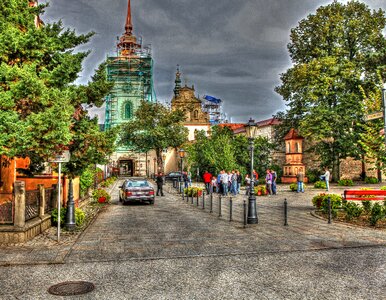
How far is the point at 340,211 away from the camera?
54.6ft

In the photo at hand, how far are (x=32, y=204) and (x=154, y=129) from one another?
4076cm

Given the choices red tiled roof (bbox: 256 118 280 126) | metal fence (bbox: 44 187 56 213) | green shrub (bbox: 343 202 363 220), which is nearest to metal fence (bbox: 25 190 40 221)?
metal fence (bbox: 44 187 56 213)

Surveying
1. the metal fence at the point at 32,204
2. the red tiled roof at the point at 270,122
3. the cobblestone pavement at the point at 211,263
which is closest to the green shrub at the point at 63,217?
the cobblestone pavement at the point at 211,263

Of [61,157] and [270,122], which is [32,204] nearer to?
[61,157]

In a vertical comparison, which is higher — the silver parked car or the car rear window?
the car rear window

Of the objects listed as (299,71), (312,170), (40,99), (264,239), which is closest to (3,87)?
(40,99)

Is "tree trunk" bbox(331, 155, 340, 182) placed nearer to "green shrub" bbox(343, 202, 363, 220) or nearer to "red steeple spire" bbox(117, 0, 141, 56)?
"green shrub" bbox(343, 202, 363, 220)

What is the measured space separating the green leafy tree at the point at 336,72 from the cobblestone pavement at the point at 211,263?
25.0 meters

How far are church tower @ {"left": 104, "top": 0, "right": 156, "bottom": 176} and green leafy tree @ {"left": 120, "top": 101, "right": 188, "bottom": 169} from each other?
36.1 feet

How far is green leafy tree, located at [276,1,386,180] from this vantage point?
36.3 m

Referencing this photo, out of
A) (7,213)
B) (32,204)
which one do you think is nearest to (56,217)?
(32,204)

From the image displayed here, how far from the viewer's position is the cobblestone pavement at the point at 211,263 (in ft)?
21.1

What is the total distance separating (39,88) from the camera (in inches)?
399

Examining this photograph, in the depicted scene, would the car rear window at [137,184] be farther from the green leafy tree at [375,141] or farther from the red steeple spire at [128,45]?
the red steeple spire at [128,45]
